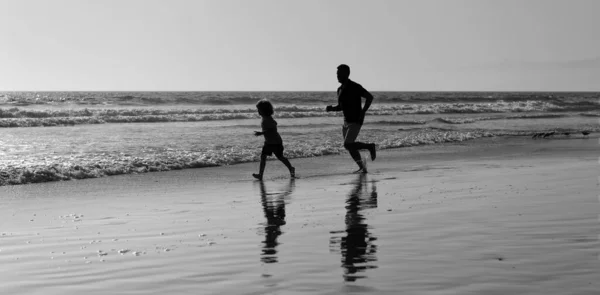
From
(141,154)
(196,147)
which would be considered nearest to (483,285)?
(141,154)

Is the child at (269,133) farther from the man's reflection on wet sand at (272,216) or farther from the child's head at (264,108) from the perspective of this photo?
the man's reflection on wet sand at (272,216)

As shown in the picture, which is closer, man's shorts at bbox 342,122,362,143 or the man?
the man

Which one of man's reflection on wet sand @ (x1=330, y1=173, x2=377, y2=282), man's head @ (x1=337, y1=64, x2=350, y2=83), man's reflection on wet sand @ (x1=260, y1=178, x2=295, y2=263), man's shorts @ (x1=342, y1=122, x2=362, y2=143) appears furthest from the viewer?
man's shorts @ (x1=342, y1=122, x2=362, y2=143)

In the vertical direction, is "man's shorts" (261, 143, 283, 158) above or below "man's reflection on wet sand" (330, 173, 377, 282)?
above

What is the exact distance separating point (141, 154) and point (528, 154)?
8.71 metres

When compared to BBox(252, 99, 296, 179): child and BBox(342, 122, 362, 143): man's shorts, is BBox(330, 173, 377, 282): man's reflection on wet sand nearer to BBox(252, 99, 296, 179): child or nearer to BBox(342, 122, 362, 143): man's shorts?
BBox(342, 122, 362, 143): man's shorts

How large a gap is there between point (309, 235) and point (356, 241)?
515 mm

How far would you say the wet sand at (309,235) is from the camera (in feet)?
14.6

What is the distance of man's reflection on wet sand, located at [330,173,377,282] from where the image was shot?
4812 mm

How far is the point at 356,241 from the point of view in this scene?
582 cm

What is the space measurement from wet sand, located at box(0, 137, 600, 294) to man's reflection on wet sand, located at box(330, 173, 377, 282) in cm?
2

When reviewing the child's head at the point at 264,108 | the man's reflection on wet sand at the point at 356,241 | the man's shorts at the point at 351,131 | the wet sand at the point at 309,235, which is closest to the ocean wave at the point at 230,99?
the child's head at the point at 264,108

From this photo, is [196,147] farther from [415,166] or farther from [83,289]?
[83,289]

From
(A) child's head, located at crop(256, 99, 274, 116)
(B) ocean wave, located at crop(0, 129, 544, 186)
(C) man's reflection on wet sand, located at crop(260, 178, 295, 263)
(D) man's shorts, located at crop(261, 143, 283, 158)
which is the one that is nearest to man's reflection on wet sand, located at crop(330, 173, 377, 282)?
(C) man's reflection on wet sand, located at crop(260, 178, 295, 263)
